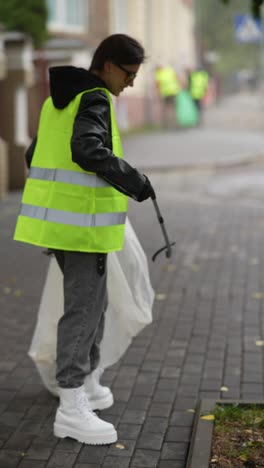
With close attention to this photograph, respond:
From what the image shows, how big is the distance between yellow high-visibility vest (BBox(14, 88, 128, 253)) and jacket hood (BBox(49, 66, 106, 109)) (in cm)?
3

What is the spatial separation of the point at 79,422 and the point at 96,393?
40 cm

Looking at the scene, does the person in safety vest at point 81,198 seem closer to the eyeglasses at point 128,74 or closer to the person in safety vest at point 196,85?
the eyeglasses at point 128,74

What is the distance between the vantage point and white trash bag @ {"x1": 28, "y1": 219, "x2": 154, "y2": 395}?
4.51 metres

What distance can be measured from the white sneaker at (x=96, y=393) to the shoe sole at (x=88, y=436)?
36 cm

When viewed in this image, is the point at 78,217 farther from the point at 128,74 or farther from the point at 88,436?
the point at 88,436

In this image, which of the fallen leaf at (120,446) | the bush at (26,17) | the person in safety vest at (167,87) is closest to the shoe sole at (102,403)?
the fallen leaf at (120,446)

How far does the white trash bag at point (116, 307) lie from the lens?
178 inches

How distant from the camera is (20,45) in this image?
13344 millimetres

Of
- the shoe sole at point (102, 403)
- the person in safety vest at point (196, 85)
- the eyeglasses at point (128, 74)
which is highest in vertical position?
the eyeglasses at point (128, 74)

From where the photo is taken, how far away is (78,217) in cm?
408

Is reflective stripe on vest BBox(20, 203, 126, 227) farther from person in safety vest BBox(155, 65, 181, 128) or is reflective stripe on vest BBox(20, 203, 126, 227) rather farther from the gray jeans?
person in safety vest BBox(155, 65, 181, 128)

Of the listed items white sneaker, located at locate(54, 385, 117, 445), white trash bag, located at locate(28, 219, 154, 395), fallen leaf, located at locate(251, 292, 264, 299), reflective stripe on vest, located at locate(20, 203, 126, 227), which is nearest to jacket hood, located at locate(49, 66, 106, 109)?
reflective stripe on vest, located at locate(20, 203, 126, 227)

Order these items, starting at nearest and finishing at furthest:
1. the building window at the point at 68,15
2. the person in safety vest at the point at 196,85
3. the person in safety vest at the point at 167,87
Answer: the building window at the point at 68,15 → the person in safety vest at the point at 167,87 → the person in safety vest at the point at 196,85

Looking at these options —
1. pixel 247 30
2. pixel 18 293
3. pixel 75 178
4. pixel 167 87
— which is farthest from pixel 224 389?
pixel 247 30
